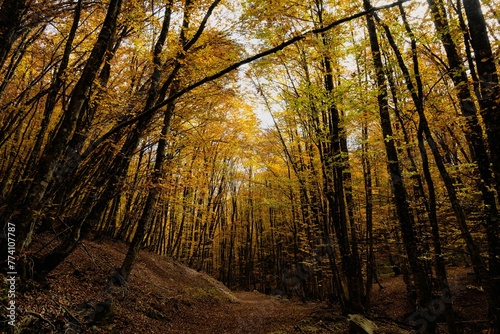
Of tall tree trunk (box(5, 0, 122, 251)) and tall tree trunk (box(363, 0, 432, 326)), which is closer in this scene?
tall tree trunk (box(5, 0, 122, 251))

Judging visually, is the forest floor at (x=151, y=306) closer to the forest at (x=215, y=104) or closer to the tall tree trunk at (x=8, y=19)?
the forest at (x=215, y=104)

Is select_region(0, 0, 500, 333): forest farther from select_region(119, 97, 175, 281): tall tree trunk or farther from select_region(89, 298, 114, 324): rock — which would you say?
select_region(89, 298, 114, 324): rock

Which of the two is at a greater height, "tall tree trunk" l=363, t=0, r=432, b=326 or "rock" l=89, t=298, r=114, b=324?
"tall tree trunk" l=363, t=0, r=432, b=326

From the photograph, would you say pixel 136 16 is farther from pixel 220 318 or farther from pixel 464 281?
pixel 464 281

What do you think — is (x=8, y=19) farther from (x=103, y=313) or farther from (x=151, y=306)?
(x=151, y=306)

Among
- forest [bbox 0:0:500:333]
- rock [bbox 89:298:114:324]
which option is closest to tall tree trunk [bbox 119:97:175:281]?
forest [bbox 0:0:500:333]

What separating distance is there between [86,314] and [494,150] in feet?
26.8

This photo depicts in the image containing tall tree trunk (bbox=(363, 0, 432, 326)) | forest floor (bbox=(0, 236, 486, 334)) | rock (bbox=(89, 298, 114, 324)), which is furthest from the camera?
tall tree trunk (bbox=(363, 0, 432, 326))

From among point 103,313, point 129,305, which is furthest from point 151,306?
point 103,313

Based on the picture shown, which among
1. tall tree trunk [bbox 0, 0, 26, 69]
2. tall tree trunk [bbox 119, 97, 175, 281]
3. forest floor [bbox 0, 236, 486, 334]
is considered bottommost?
forest floor [bbox 0, 236, 486, 334]

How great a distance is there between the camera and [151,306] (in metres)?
8.93

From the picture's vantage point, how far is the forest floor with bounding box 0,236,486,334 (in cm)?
520

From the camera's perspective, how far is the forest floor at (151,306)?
520cm

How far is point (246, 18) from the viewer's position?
7852 mm
